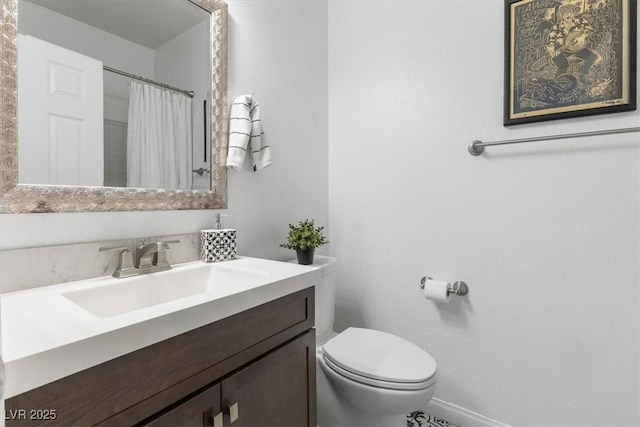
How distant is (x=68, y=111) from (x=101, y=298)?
0.55 metres

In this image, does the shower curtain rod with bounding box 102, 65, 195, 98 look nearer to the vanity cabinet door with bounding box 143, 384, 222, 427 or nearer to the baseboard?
the vanity cabinet door with bounding box 143, 384, 222, 427

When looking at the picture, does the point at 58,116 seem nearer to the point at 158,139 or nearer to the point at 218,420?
the point at 158,139

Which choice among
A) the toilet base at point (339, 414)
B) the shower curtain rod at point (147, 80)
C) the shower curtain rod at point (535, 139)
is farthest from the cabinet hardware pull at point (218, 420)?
the shower curtain rod at point (535, 139)

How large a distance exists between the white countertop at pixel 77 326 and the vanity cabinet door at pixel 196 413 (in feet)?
0.52

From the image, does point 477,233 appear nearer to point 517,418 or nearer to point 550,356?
point 550,356

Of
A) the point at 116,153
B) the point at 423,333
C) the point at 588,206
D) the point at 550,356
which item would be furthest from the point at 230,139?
the point at 550,356

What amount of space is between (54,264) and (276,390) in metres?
0.69

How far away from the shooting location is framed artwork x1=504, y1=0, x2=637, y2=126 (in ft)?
3.79

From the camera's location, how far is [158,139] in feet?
3.80

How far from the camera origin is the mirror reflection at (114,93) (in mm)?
871

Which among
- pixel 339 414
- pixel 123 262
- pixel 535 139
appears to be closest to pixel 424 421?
pixel 339 414

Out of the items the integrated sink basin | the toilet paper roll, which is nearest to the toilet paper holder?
the toilet paper roll

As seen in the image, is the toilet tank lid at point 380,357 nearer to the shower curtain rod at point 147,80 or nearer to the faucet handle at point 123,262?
the faucet handle at point 123,262

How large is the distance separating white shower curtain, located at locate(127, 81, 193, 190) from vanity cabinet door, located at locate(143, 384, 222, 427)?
718mm
